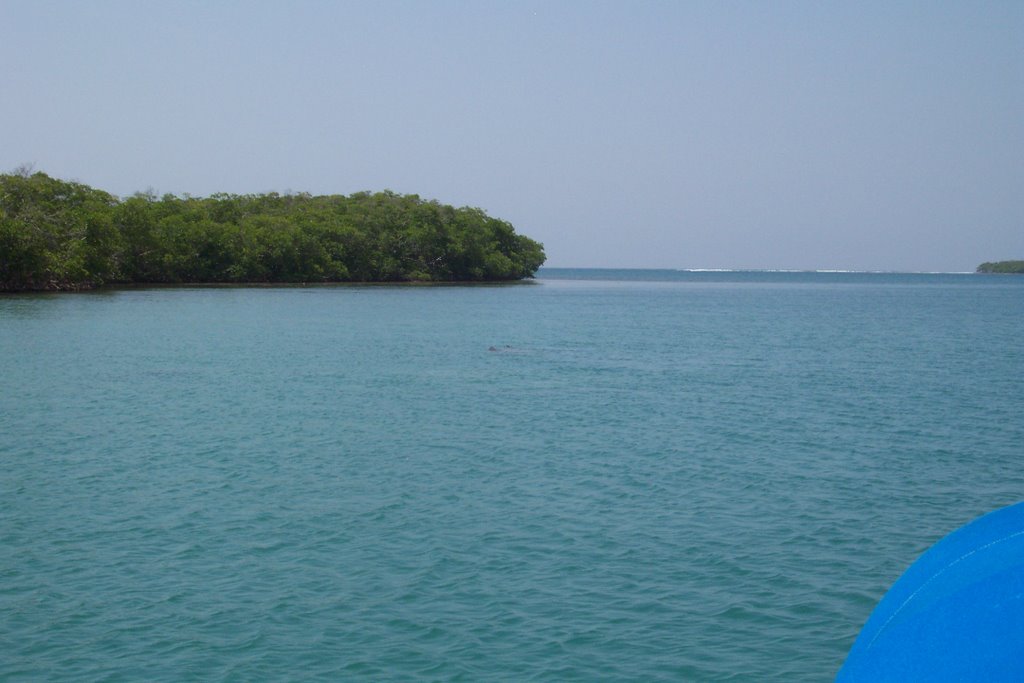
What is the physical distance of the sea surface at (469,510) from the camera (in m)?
9.81

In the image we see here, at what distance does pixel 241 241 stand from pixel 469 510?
104 metres

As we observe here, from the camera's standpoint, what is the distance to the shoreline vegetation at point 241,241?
83.1 metres

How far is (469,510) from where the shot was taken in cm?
1500

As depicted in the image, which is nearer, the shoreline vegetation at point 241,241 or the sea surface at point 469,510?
the sea surface at point 469,510

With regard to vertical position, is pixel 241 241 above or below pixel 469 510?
above

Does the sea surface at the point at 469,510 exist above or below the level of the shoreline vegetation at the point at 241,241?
below

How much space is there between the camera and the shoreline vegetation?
83062 millimetres

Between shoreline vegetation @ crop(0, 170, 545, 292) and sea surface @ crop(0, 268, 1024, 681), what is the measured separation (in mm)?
51764

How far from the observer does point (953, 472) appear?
1806 centimetres

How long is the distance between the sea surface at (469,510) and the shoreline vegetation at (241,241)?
170 ft

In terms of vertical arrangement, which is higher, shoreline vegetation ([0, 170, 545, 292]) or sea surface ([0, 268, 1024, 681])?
shoreline vegetation ([0, 170, 545, 292])

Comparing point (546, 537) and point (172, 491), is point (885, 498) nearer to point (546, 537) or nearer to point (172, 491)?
point (546, 537)

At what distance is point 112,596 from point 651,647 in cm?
565

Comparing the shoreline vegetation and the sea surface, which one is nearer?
the sea surface
